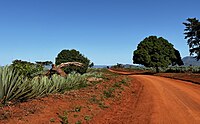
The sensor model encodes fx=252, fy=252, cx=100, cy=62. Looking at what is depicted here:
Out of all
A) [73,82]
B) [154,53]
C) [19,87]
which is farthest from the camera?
[154,53]

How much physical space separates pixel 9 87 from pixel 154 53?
40.2m

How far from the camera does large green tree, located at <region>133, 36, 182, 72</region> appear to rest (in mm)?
46281

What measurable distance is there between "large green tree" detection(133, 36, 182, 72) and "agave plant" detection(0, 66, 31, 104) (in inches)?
1506

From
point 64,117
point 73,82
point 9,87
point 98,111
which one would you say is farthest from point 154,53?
point 9,87

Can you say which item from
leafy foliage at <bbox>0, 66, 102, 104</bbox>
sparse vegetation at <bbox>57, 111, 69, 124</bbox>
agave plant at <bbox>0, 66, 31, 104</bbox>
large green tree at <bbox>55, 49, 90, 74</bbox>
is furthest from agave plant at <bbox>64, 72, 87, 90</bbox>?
large green tree at <bbox>55, 49, 90, 74</bbox>

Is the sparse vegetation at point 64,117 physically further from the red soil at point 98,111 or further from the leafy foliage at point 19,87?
the leafy foliage at point 19,87

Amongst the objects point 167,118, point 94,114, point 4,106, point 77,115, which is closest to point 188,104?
point 167,118

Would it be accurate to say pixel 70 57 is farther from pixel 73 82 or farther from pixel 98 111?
pixel 98 111

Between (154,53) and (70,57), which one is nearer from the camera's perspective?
(70,57)

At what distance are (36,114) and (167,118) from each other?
15.4 ft

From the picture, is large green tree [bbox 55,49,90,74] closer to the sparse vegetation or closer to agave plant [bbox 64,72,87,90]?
agave plant [bbox 64,72,87,90]

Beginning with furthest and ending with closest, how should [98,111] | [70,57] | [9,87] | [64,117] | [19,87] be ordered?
[70,57] → [98,111] → [19,87] → [9,87] → [64,117]

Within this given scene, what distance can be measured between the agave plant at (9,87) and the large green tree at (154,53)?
125 feet

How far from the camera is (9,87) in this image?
9.07 m
